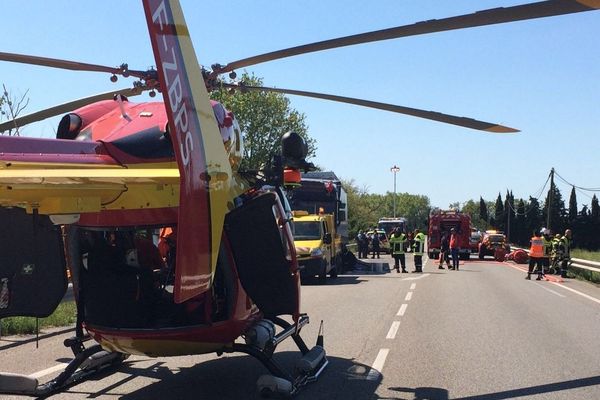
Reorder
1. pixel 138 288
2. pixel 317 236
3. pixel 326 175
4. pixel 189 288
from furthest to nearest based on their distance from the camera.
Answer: pixel 326 175
pixel 317 236
pixel 138 288
pixel 189 288

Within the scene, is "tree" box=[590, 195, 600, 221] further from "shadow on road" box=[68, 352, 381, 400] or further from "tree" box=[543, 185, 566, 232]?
"shadow on road" box=[68, 352, 381, 400]

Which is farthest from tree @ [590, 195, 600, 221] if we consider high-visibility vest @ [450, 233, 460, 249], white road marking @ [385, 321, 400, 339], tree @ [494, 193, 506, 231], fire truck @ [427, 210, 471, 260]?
white road marking @ [385, 321, 400, 339]

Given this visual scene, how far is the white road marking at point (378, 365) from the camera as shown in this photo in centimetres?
694

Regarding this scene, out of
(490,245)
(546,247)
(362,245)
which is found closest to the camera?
(546,247)

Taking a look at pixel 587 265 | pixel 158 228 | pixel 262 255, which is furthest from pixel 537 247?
pixel 158 228

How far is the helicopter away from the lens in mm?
4215

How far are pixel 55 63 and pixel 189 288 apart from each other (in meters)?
3.01

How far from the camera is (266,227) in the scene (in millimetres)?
5582

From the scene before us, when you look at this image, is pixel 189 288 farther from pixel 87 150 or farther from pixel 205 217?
pixel 87 150

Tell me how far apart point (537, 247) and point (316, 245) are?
788 cm

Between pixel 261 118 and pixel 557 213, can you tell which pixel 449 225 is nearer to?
pixel 261 118

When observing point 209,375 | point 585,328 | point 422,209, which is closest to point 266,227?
point 209,375

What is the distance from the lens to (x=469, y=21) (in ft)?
15.2

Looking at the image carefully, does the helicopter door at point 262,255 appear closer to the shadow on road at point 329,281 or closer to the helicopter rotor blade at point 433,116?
the helicopter rotor blade at point 433,116
